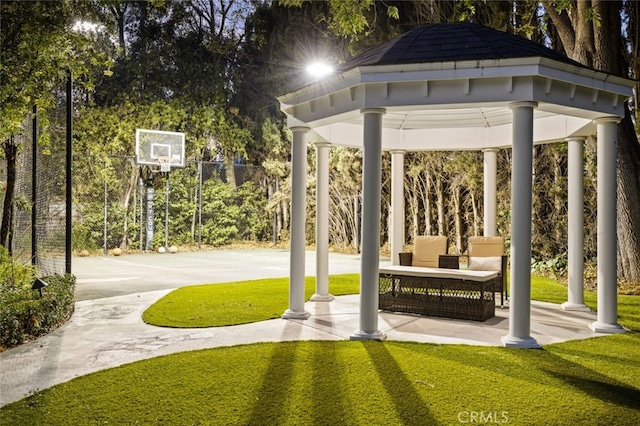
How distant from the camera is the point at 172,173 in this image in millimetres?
18500

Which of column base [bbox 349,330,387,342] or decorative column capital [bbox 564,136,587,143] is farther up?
decorative column capital [bbox 564,136,587,143]

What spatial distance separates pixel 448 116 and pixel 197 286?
5.16m

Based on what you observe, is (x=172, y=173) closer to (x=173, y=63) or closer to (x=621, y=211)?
(x=173, y=63)

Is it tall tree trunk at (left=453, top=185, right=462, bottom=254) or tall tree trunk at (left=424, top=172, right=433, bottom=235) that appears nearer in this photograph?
tall tree trunk at (left=453, top=185, right=462, bottom=254)

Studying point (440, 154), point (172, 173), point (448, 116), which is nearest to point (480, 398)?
point (448, 116)

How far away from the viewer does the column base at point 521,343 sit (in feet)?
17.8

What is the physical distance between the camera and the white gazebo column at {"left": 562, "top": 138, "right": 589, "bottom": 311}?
293 inches

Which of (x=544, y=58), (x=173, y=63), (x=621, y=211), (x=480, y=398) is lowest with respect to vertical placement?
(x=480, y=398)

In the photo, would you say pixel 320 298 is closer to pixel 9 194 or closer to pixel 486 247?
pixel 486 247

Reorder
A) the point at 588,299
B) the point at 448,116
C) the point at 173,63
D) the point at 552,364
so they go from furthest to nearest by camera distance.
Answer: the point at 173,63
the point at 588,299
the point at 448,116
the point at 552,364

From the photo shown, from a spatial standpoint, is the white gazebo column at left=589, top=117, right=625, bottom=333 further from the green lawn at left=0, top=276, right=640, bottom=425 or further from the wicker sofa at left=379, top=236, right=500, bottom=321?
the wicker sofa at left=379, top=236, right=500, bottom=321

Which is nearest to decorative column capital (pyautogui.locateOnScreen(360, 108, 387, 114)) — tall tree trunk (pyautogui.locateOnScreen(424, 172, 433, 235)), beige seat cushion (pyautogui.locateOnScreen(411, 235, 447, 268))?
beige seat cushion (pyautogui.locateOnScreen(411, 235, 447, 268))

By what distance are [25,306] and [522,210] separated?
5.24 m

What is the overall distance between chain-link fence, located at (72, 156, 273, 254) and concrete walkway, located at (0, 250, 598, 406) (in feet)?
24.2
